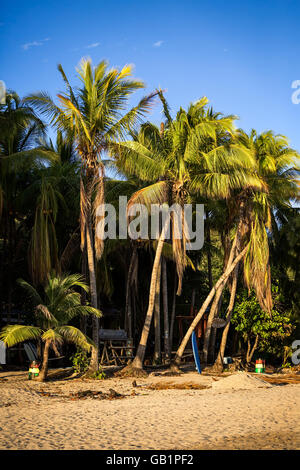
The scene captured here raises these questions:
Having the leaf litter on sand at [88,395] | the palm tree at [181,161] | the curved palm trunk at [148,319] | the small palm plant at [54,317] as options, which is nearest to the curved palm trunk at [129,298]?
the palm tree at [181,161]

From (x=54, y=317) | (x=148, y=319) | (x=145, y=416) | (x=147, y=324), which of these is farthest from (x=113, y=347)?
(x=145, y=416)

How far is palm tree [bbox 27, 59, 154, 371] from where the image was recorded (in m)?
13.6

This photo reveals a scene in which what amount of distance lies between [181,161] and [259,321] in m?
6.73

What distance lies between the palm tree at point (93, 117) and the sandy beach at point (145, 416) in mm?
2489

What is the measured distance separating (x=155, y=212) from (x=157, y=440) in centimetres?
907

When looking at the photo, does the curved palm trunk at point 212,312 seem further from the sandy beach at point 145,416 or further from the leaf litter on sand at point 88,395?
the leaf litter on sand at point 88,395

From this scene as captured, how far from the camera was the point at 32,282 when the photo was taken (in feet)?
51.3

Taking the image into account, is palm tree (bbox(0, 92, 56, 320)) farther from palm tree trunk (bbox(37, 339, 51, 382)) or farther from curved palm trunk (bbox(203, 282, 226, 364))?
curved palm trunk (bbox(203, 282, 226, 364))

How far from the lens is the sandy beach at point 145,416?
6863 mm

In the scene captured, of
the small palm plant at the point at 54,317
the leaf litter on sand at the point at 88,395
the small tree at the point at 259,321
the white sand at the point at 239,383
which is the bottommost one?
the white sand at the point at 239,383

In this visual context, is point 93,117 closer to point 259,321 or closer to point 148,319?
point 148,319

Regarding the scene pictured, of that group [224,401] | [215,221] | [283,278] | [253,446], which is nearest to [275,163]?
[215,221]

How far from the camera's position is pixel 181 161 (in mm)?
14961

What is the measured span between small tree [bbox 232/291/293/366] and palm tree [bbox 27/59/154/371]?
20.8 feet
